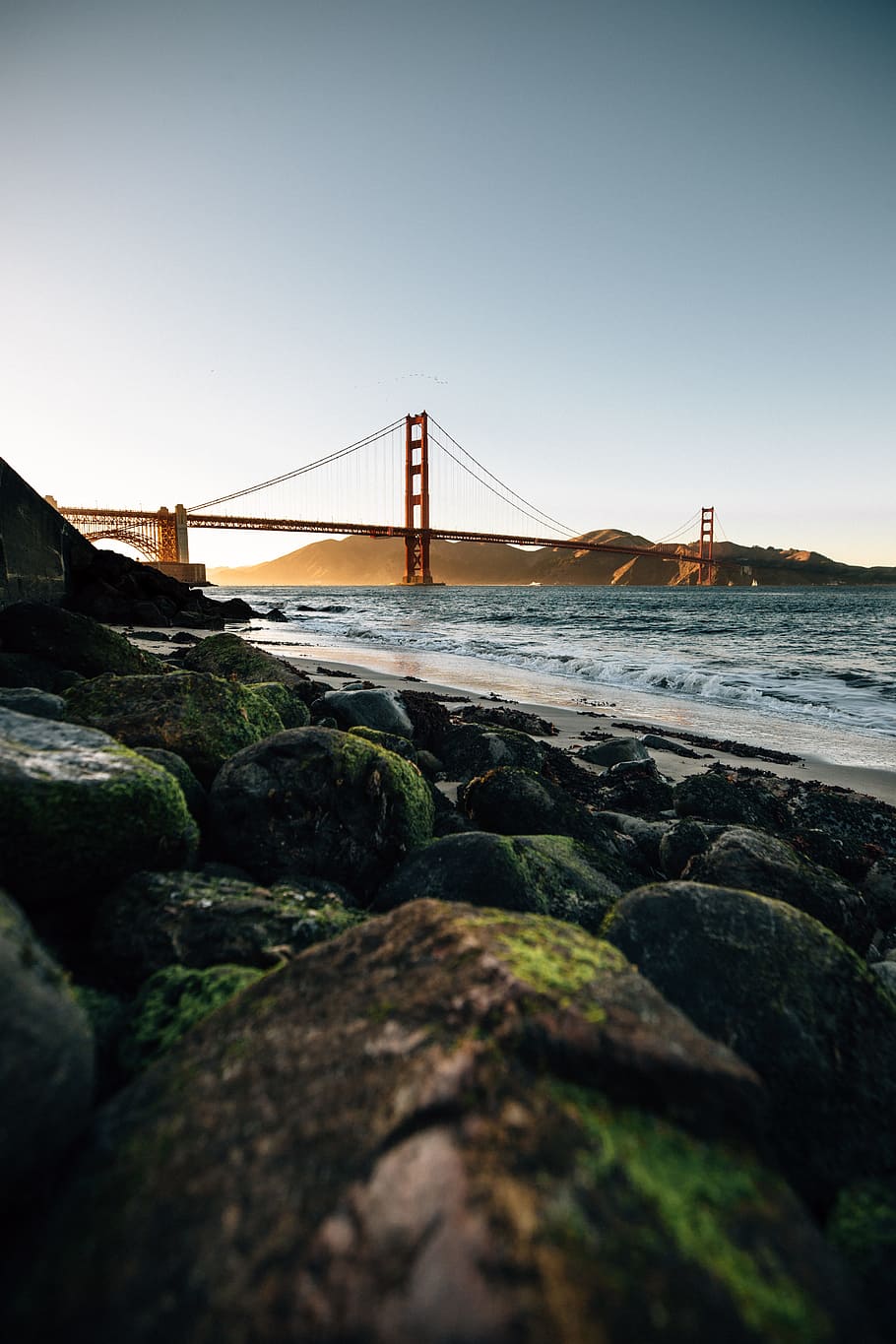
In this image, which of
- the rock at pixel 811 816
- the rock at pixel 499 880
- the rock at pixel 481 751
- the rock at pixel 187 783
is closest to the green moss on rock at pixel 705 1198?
the rock at pixel 499 880

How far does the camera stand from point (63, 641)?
445 cm

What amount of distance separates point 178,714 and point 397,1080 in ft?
7.28

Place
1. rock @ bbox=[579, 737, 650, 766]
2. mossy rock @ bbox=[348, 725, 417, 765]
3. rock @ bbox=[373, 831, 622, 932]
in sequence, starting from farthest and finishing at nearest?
rock @ bbox=[579, 737, 650, 766], mossy rock @ bbox=[348, 725, 417, 765], rock @ bbox=[373, 831, 622, 932]

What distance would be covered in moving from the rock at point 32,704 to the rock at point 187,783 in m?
0.58

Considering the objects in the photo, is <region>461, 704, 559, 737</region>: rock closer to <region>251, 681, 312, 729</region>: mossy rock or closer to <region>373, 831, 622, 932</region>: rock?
<region>251, 681, 312, 729</region>: mossy rock

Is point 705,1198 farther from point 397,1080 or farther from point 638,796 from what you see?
point 638,796

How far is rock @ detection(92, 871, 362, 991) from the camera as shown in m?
1.51

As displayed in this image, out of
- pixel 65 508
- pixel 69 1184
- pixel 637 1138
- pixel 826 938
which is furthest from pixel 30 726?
pixel 65 508

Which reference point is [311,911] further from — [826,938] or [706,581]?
[706,581]

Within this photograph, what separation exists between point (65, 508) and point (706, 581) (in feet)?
247

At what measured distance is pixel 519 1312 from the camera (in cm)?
60

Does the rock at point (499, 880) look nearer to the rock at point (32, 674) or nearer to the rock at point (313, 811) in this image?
the rock at point (313, 811)

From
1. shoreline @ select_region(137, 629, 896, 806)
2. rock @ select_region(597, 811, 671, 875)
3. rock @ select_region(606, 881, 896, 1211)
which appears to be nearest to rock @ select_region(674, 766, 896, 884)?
rock @ select_region(597, 811, 671, 875)

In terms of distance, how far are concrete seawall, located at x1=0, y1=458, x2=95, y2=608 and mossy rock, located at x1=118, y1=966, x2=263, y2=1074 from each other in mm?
5644
